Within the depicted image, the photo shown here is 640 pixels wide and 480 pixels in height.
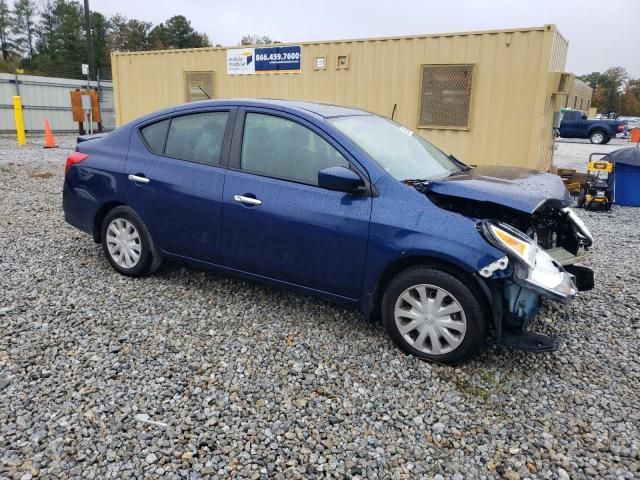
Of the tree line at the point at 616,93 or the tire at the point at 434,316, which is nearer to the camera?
the tire at the point at 434,316

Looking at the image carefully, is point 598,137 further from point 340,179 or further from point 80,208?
point 80,208

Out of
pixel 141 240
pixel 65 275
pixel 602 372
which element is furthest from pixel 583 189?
pixel 65 275

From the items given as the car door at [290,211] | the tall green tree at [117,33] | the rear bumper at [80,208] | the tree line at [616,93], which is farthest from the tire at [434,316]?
the tree line at [616,93]

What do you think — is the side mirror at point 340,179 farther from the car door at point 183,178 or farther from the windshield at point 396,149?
the car door at point 183,178

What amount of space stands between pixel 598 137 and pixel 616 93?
51380mm

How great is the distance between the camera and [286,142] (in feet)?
12.0

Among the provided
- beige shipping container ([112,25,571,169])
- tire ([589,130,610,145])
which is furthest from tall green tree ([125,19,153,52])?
beige shipping container ([112,25,571,169])

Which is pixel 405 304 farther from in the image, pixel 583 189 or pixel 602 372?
pixel 583 189

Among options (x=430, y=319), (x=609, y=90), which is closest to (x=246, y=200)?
(x=430, y=319)

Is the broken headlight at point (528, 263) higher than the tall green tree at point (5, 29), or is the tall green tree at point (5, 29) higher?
the tall green tree at point (5, 29)

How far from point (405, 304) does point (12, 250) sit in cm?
421

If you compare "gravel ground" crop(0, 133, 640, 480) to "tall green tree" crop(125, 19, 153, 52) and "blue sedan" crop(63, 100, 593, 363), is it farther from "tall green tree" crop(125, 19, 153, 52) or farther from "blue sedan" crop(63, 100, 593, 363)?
"tall green tree" crop(125, 19, 153, 52)

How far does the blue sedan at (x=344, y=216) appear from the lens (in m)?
3.00

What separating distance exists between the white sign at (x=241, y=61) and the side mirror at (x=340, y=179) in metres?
7.69
